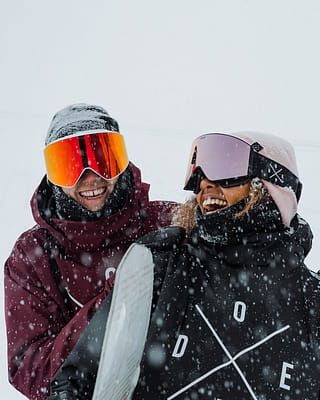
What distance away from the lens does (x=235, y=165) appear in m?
2.06

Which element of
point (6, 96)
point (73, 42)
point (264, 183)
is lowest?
point (6, 96)

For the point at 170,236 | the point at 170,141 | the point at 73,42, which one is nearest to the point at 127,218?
the point at 170,236

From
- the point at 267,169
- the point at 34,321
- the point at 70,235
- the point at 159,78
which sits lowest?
the point at 159,78

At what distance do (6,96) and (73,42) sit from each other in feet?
16.3

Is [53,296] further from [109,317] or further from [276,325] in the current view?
[276,325]

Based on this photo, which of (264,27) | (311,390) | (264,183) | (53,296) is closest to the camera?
(311,390)

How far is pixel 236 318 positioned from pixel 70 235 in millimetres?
762

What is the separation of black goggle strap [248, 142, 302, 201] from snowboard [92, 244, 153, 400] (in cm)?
49

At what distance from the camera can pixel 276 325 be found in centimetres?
194

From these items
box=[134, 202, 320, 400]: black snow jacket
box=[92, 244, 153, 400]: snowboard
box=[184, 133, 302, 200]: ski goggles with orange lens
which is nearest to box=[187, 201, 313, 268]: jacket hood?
box=[134, 202, 320, 400]: black snow jacket

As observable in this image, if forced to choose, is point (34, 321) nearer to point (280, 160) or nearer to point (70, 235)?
point (70, 235)

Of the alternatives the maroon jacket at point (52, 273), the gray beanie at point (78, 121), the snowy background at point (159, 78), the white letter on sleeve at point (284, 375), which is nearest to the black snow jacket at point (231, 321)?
the white letter on sleeve at point (284, 375)

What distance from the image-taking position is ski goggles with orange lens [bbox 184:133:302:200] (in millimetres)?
2043

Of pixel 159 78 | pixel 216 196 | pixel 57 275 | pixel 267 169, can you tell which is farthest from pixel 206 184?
pixel 159 78
